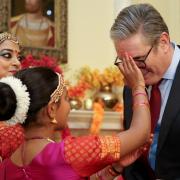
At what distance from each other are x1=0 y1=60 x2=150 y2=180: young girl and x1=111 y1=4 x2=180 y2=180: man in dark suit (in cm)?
24

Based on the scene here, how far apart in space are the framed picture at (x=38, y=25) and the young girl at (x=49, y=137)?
2.68 meters

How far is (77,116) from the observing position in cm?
462

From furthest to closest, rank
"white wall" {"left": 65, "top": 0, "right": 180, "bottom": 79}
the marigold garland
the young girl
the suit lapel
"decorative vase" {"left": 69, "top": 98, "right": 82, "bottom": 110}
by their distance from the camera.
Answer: "white wall" {"left": 65, "top": 0, "right": 180, "bottom": 79}, the marigold garland, "decorative vase" {"left": 69, "top": 98, "right": 82, "bottom": 110}, the suit lapel, the young girl

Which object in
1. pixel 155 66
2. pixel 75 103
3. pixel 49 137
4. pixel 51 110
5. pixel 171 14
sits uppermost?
pixel 171 14

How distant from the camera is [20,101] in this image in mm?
1794

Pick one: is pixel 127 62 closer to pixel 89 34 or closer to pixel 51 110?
pixel 51 110

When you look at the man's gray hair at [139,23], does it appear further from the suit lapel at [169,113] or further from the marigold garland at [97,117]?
the marigold garland at [97,117]

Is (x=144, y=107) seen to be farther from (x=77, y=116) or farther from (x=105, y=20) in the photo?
(x=105, y=20)

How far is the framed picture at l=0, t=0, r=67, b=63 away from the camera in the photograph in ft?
14.8

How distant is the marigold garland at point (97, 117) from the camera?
4742 mm

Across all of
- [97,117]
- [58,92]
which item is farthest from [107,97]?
[58,92]

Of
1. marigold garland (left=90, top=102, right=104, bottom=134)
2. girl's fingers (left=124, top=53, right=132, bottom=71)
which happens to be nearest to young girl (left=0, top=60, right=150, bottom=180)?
girl's fingers (left=124, top=53, right=132, bottom=71)

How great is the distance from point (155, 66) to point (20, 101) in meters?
0.68

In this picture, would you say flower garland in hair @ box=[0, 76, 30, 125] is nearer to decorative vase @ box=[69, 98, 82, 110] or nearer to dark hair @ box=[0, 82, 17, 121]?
dark hair @ box=[0, 82, 17, 121]
